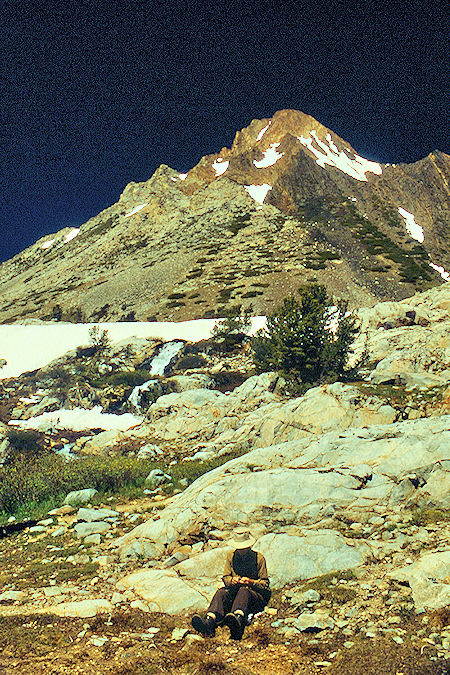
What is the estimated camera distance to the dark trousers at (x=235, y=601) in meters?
5.98

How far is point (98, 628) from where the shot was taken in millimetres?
5918

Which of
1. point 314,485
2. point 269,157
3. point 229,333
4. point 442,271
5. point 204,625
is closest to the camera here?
point 204,625

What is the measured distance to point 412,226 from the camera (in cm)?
11425

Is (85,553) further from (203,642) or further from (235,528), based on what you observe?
(203,642)

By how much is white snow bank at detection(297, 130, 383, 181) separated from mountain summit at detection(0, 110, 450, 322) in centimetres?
81

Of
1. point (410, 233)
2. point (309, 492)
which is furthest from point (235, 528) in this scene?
point (410, 233)

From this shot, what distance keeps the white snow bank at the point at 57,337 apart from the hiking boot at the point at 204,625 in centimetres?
3161

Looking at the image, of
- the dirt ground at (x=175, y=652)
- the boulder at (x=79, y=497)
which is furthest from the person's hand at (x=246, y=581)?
the boulder at (x=79, y=497)

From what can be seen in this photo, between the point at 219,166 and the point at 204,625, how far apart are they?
16165 centimetres

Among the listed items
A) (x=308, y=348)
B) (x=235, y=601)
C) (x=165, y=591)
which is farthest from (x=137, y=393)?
(x=235, y=601)

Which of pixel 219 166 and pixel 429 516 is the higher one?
pixel 219 166

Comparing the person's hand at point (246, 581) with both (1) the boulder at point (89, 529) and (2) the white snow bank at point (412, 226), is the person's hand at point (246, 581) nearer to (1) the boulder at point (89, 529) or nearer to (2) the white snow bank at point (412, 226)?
(1) the boulder at point (89, 529)

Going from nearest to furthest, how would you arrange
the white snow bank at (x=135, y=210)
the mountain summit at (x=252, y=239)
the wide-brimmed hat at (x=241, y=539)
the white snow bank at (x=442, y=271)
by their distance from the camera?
the wide-brimmed hat at (x=241, y=539), the mountain summit at (x=252, y=239), the white snow bank at (x=442, y=271), the white snow bank at (x=135, y=210)

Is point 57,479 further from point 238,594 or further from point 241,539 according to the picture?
point 238,594
